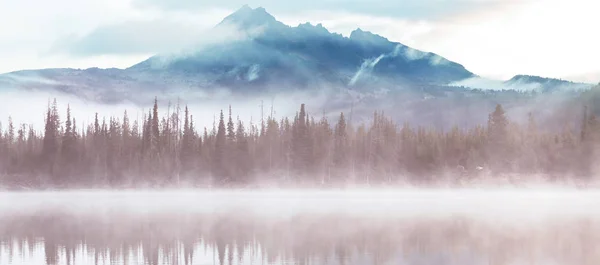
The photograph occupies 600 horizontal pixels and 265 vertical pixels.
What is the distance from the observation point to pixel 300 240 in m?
44.9

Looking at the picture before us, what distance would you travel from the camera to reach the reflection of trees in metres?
38.4

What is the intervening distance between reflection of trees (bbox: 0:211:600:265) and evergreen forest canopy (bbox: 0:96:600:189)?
98.4m

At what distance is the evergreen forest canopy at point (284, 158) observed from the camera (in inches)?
6240

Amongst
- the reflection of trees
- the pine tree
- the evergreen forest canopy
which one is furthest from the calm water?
the evergreen forest canopy

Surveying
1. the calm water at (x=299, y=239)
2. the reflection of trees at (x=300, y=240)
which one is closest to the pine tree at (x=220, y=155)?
the calm water at (x=299, y=239)

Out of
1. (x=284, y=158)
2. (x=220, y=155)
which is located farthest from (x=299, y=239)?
(x=284, y=158)

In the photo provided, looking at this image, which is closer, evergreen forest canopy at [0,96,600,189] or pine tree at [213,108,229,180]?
pine tree at [213,108,229,180]

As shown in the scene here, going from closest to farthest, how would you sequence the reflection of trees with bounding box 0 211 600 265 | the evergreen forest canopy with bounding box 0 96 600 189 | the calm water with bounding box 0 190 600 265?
1. the calm water with bounding box 0 190 600 265
2. the reflection of trees with bounding box 0 211 600 265
3. the evergreen forest canopy with bounding box 0 96 600 189

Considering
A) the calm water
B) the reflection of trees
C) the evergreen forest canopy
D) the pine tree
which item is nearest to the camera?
the calm water

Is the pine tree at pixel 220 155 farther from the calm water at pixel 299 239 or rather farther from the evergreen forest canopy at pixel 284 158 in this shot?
the calm water at pixel 299 239

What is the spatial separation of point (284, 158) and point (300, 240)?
12447 cm

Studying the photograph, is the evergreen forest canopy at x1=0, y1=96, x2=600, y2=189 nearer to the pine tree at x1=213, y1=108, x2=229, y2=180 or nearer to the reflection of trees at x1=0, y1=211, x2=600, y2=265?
the pine tree at x1=213, y1=108, x2=229, y2=180

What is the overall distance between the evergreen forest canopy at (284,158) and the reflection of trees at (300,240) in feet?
323

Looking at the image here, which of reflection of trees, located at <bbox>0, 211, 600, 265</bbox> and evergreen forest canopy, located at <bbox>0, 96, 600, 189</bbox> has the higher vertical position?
reflection of trees, located at <bbox>0, 211, 600, 265</bbox>
